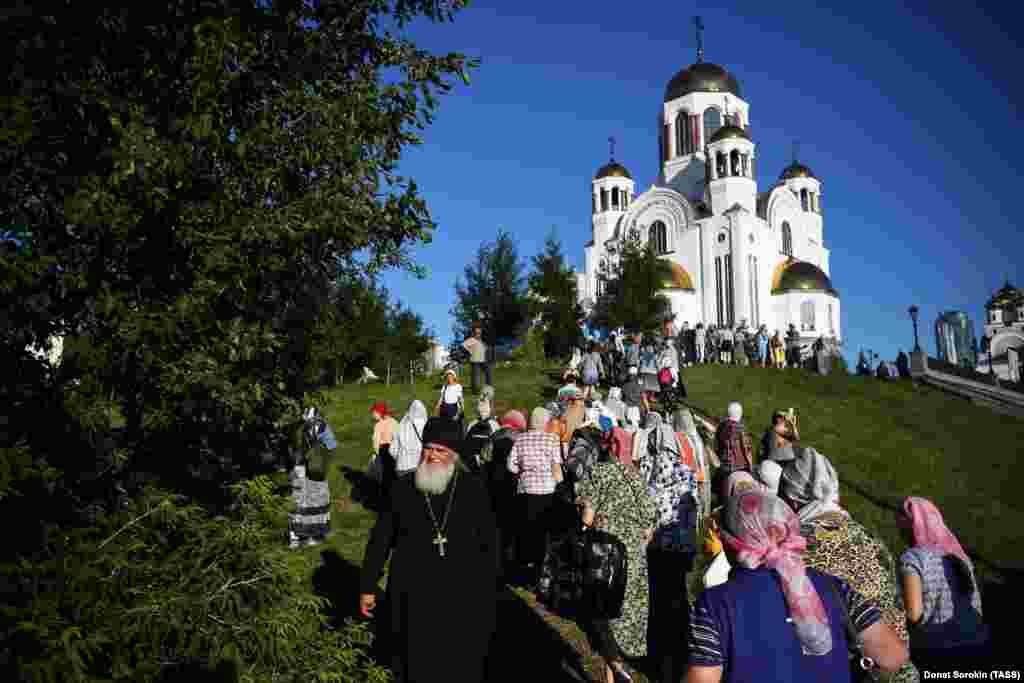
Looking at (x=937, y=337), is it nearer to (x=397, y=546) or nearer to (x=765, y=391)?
(x=765, y=391)

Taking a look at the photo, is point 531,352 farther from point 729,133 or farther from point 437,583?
point 729,133

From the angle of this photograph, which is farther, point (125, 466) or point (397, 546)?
point (397, 546)

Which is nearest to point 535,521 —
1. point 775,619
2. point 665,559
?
point 665,559

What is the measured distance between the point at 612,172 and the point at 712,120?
8622 millimetres

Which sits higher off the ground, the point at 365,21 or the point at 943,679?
the point at 365,21

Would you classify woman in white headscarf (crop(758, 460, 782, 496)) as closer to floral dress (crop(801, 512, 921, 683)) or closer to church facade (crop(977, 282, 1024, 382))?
floral dress (crop(801, 512, 921, 683))

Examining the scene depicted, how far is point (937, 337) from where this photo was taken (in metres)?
123

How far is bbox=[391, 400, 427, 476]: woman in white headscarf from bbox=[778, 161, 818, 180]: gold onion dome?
61061 millimetres

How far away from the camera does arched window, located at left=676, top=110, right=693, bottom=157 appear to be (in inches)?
2456

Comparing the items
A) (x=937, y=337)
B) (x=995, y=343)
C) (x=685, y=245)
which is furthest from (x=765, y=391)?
(x=937, y=337)

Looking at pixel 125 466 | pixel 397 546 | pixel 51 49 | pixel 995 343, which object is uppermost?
pixel 995 343

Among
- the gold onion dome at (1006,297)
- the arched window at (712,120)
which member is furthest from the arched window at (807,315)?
the gold onion dome at (1006,297)

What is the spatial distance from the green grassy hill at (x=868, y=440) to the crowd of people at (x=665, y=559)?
107cm

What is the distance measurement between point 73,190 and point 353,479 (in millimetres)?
9425
